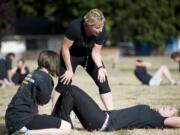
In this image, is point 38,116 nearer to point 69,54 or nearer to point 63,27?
point 69,54

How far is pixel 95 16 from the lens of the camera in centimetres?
847

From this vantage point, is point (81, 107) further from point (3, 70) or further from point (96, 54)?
point (3, 70)

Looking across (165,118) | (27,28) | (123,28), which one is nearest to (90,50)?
(165,118)

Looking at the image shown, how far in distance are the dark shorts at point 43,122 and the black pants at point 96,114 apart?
11.7 inches

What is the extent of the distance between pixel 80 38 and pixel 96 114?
4.25ft

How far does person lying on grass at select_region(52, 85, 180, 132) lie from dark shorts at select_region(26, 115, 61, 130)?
0.30m

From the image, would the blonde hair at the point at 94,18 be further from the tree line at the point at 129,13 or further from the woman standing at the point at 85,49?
the tree line at the point at 129,13

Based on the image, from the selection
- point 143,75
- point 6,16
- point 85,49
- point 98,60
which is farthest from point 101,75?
point 6,16

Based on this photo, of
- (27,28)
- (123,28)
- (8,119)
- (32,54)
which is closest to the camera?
(8,119)

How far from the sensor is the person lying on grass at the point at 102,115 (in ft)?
27.0

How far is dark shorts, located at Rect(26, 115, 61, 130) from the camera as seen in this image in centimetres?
792

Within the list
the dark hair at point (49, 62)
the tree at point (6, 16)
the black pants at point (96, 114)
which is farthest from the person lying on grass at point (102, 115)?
the tree at point (6, 16)

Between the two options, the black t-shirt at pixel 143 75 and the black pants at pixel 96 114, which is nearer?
the black pants at pixel 96 114

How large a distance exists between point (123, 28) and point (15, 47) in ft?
40.4
